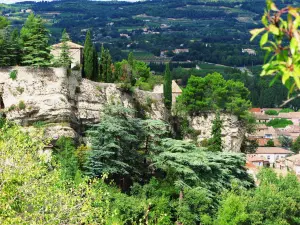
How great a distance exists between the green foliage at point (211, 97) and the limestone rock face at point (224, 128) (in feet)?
2.07

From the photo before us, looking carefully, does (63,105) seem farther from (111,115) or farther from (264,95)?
(264,95)

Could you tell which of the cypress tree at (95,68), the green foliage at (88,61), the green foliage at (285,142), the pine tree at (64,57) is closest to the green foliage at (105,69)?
the cypress tree at (95,68)

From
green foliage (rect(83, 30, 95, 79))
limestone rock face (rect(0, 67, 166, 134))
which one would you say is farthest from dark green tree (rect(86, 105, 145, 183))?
green foliage (rect(83, 30, 95, 79))

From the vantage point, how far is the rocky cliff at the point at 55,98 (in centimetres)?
3409

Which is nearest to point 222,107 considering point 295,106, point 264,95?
point 264,95

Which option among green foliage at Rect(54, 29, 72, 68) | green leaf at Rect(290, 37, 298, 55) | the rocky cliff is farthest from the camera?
green foliage at Rect(54, 29, 72, 68)

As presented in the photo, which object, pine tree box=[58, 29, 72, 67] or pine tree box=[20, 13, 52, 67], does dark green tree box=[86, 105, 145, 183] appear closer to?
pine tree box=[58, 29, 72, 67]

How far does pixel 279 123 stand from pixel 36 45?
3469 inches

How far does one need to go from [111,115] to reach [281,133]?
74.5 m

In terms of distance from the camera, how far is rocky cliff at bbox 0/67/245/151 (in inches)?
1342

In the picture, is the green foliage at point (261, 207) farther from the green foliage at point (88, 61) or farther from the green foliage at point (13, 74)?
the green foliage at point (13, 74)

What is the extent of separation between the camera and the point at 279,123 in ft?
380

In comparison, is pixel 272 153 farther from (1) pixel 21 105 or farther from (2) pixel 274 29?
(2) pixel 274 29

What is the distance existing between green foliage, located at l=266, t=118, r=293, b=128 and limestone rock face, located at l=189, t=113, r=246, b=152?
69.6 meters
